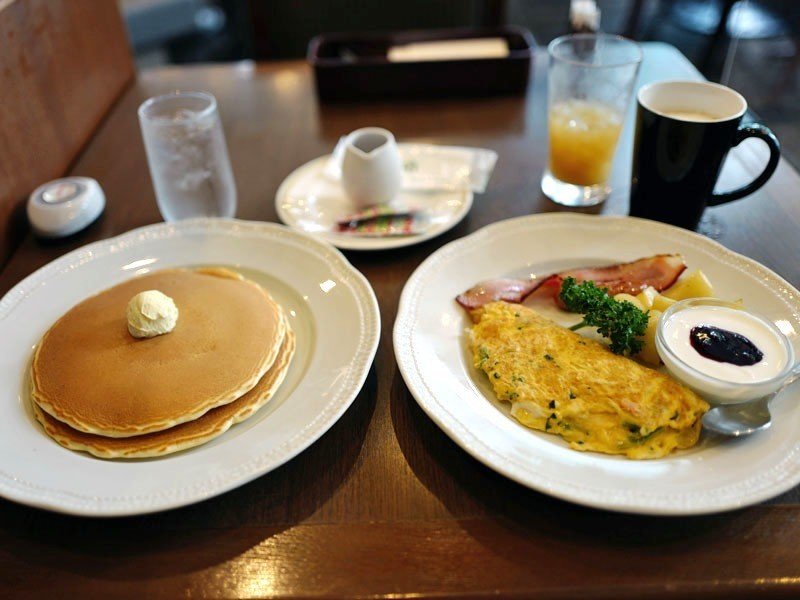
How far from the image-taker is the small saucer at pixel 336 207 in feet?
4.59

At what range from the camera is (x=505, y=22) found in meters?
2.77

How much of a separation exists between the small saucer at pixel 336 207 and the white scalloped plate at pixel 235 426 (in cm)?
13

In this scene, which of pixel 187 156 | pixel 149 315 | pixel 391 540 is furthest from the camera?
pixel 187 156

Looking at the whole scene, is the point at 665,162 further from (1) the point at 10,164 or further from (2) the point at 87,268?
(1) the point at 10,164

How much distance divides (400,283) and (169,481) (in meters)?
0.63

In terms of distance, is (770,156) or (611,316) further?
(770,156)

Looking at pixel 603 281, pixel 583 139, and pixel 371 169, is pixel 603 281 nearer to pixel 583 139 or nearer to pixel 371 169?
pixel 583 139

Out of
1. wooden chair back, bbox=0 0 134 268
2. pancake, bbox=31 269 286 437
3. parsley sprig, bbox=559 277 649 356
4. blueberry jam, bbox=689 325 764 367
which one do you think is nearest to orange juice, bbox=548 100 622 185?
parsley sprig, bbox=559 277 649 356

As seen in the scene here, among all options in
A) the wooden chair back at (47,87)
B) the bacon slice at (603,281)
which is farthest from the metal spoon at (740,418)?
the wooden chair back at (47,87)

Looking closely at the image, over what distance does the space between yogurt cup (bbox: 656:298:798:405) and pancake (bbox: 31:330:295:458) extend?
0.66 m

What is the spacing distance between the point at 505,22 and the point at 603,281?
1.95 m

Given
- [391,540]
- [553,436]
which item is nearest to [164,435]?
[391,540]

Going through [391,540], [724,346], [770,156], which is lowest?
[391,540]

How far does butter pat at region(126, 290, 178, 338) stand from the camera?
1048 millimetres
